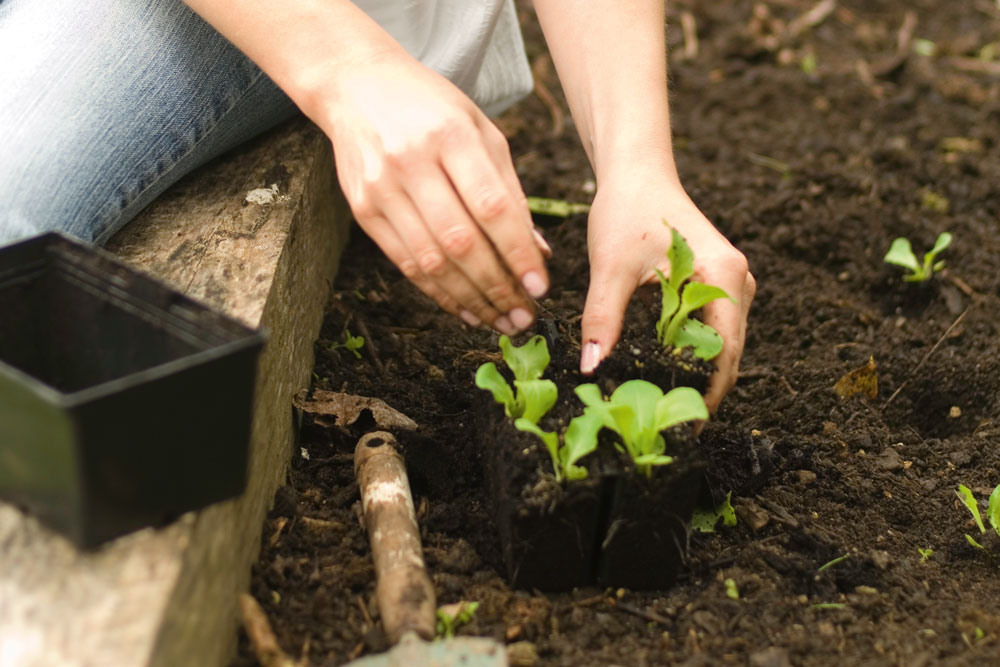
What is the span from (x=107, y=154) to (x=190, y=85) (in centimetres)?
25

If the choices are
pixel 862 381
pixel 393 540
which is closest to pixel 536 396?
pixel 393 540

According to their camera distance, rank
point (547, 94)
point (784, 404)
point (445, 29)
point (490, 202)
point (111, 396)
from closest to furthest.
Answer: point (111, 396) < point (490, 202) < point (784, 404) < point (445, 29) < point (547, 94)

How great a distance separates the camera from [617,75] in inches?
73.8

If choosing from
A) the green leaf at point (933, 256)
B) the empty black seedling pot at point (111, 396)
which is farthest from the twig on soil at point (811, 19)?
the empty black seedling pot at point (111, 396)

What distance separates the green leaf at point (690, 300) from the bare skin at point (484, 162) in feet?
0.20

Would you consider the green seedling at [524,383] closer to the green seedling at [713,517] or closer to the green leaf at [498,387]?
the green leaf at [498,387]

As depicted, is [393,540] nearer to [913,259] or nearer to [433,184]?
[433,184]

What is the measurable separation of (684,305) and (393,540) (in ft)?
2.09

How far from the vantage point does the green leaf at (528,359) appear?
1.71 meters

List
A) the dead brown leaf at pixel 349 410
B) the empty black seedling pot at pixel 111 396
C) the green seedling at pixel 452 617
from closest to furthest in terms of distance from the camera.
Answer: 1. the empty black seedling pot at pixel 111 396
2. the green seedling at pixel 452 617
3. the dead brown leaf at pixel 349 410

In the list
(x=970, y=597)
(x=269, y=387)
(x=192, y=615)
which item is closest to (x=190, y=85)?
(x=269, y=387)

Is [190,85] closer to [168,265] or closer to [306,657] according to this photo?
[168,265]

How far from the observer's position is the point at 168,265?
6.11 ft

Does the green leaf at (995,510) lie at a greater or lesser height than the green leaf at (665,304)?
lesser
